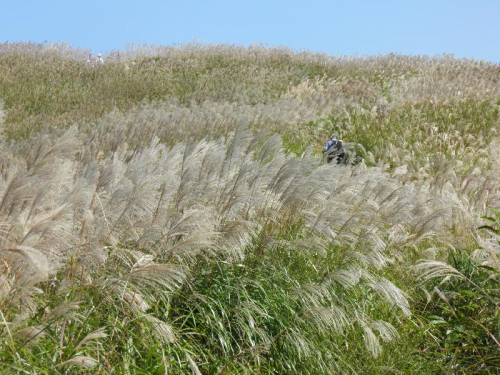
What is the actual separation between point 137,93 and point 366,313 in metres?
17.2

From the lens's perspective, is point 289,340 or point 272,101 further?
point 272,101

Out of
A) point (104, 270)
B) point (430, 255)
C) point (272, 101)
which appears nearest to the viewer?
point (104, 270)

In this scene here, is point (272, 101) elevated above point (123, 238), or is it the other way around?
point (123, 238)

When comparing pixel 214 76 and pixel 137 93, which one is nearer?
pixel 137 93

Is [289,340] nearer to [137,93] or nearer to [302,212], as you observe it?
[302,212]

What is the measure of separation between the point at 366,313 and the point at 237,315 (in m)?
1.10

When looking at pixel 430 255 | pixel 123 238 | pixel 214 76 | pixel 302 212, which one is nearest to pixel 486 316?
pixel 430 255

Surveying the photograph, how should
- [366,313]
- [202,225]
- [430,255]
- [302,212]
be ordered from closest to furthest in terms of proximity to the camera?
[202,225] < [366,313] < [302,212] < [430,255]

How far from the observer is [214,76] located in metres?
23.3

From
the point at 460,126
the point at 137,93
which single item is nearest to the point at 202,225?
the point at 460,126

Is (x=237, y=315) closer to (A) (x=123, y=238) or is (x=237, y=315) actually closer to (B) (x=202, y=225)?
(B) (x=202, y=225)

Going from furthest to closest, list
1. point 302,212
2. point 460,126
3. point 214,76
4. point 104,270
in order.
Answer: point 214,76 → point 460,126 → point 302,212 → point 104,270

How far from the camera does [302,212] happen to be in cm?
506

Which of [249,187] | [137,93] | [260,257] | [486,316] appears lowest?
[137,93]
